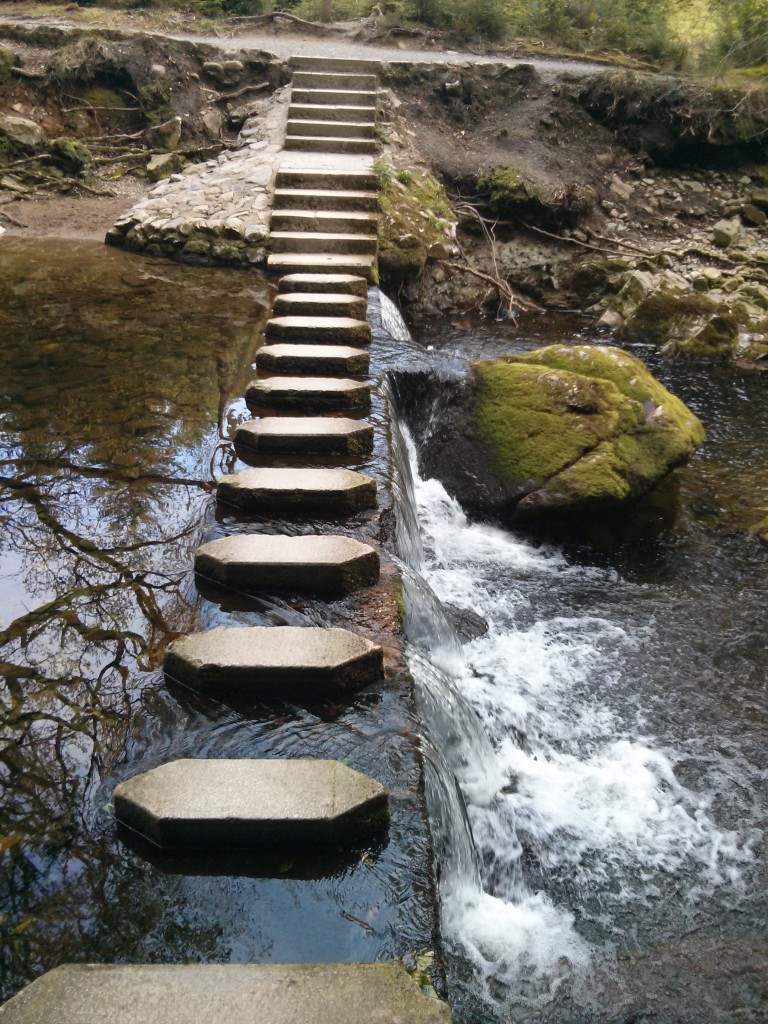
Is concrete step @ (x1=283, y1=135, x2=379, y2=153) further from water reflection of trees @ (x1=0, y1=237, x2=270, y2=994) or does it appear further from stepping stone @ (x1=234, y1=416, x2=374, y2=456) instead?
stepping stone @ (x1=234, y1=416, x2=374, y2=456)

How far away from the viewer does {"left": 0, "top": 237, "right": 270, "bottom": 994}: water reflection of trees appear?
217cm

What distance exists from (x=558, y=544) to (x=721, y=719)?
1665 mm

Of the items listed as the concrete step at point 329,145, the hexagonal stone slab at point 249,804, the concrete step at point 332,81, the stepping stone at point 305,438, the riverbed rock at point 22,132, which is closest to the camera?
the hexagonal stone slab at point 249,804

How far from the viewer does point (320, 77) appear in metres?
10.1

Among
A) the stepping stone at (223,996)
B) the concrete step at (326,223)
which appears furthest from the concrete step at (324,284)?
the stepping stone at (223,996)

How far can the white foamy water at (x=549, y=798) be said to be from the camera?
2697mm

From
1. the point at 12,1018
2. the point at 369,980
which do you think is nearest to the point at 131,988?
the point at 12,1018

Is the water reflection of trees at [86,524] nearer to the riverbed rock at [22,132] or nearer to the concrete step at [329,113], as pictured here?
the riverbed rock at [22,132]

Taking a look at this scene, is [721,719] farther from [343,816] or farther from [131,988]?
[131,988]

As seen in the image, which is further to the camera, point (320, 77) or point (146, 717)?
point (320, 77)

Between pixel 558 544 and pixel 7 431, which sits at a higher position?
pixel 7 431

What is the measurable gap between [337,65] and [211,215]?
166 inches

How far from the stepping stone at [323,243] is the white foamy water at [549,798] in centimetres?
420

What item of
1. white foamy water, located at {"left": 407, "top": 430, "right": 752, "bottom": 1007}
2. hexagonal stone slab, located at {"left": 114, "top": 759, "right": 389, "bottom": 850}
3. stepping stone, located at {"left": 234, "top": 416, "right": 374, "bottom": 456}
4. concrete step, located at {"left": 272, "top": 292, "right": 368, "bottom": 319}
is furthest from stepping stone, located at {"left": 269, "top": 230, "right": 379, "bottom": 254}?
hexagonal stone slab, located at {"left": 114, "top": 759, "right": 389, "bottom": 850}
